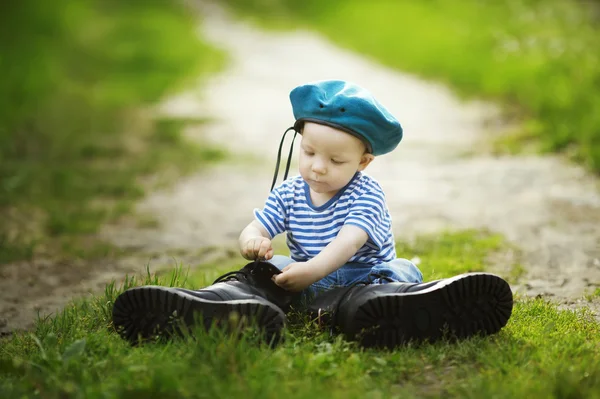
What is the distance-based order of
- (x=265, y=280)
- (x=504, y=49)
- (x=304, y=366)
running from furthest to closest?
(x=504, y=49), (x=265, y=280), (x=304, y=366)

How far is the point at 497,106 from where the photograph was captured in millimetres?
9406

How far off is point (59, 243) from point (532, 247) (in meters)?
3.01

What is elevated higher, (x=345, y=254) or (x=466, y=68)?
(x=466, y=68)

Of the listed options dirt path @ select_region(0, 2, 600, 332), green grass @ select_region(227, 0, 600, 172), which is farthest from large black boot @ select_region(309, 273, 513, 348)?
green grass @ select_region(227, 0, 600, 172)

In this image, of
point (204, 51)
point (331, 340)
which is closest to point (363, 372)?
point (331, 340)

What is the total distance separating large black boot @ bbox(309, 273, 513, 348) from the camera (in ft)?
9.61

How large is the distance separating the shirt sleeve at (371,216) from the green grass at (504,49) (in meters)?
3.64

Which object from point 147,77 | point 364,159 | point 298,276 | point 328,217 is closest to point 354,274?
point 328,217

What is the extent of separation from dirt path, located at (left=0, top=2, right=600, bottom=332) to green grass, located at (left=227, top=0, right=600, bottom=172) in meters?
0.41

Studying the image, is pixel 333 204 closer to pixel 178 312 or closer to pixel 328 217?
pixel 328 217

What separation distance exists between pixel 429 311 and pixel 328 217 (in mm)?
657

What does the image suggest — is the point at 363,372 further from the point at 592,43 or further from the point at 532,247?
the point at 592,43

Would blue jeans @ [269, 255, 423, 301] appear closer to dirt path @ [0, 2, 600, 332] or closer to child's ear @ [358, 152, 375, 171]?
child's ear @ [358, 152, 375, 171]

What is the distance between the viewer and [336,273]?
Result: 11.3ft
